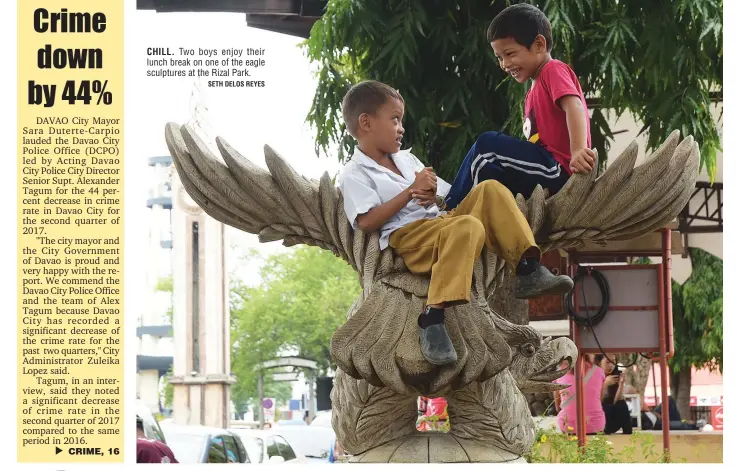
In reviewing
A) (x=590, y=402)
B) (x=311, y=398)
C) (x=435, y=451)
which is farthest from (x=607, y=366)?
(x=311, y=398)

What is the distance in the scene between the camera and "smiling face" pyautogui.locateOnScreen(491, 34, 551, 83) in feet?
8.76

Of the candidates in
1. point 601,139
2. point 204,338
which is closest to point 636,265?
point 601,139

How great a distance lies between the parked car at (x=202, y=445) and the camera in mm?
6465

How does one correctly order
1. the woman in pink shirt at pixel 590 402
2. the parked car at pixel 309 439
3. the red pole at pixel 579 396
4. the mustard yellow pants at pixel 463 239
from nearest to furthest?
the mustard yellow pants at pixel 463 239, the red pole at pixel 579 396, the woman in pink shirt at pixel 590 402, the parked car at pixel 309 439

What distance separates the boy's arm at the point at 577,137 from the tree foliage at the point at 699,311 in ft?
24.9

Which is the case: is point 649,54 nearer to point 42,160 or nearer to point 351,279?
point 42,160

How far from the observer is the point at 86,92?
127 inches

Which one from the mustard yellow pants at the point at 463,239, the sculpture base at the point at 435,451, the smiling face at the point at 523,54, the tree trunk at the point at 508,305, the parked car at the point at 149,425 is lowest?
the parked car at the point at 149,425

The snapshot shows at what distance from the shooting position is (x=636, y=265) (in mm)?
4691

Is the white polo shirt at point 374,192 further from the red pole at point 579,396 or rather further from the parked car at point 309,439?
the parked car at point 309,439

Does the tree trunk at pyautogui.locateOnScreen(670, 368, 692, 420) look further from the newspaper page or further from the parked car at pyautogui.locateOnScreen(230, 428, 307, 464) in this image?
the newspaper page

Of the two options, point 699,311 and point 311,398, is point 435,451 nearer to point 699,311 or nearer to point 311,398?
point 699,311

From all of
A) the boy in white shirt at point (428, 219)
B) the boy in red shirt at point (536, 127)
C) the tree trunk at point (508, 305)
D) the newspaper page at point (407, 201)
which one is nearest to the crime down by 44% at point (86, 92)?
the newspaper page at point (407, 201)

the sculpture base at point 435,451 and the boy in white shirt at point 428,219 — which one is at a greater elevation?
the boy in white shirt at point 428,219
